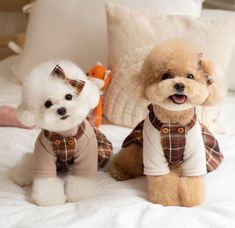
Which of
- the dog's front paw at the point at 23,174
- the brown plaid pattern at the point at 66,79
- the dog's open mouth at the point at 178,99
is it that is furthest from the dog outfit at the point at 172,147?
the dog's front paw at the point at 23,174

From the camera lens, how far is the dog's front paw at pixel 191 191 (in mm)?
1054

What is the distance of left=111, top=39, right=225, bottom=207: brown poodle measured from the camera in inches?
38.5

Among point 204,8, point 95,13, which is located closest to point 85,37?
point 95,13

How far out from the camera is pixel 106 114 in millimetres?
1535

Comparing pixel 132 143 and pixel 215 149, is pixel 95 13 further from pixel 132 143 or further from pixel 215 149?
pixel 215 149

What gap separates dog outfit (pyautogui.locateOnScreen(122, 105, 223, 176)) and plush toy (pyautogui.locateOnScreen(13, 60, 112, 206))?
6.8 inches

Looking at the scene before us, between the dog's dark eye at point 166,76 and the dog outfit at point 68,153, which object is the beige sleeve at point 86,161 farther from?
the dog's dark eye at point 166,76

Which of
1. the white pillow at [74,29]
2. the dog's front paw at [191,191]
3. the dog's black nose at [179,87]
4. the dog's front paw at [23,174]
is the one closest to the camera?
the dog's black nose at [179,87]

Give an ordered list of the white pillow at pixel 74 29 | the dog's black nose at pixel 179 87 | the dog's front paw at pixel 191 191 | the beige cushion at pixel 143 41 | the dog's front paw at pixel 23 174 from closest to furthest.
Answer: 1. the dog's black nose at pixel 179 87
2. the dog's front paw at pixel 191 191
3. the dog's front paw at pixel 23 174
4. the beige cushion at pixel 143 41
5. the white pillow at pixel 74 29

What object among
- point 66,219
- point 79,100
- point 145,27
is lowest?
point 66,219

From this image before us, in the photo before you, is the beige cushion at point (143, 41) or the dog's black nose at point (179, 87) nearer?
the dog's black nose at point (179, 87)

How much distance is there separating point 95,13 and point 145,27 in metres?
0.34

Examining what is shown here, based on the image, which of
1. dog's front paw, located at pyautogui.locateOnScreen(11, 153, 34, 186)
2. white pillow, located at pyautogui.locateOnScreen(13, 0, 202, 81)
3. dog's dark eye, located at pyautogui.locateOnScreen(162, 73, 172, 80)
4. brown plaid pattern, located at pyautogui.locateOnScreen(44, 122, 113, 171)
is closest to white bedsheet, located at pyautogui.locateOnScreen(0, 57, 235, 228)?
dog's front paw, located at pyautogui.locateOnScreen(11, 153, 34, 186)

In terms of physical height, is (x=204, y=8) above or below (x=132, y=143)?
above
